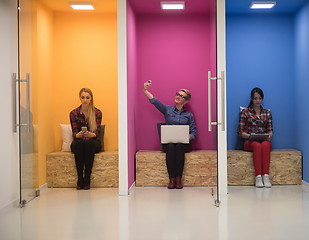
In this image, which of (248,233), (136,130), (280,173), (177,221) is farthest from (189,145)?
(248,233)

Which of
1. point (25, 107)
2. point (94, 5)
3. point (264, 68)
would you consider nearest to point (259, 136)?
point (264, 68)

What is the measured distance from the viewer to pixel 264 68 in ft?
20.8

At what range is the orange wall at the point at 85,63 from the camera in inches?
249

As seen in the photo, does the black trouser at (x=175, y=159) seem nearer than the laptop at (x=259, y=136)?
Yes

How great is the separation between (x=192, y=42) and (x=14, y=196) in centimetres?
321

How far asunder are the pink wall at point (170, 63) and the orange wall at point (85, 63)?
1.25 feet

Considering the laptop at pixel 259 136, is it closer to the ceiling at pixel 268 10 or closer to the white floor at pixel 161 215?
the white floor at pixel 161 215

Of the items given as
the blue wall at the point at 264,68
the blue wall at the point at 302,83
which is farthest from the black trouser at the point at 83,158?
the blue wall at the point at 302,83

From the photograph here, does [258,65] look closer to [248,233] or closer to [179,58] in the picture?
[179,58]

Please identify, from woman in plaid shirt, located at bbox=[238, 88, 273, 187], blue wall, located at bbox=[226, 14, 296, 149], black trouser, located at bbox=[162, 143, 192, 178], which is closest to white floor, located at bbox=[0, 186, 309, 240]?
black trouser, located at bbox=[162, 143, 192, 178]

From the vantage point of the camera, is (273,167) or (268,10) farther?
(268,10)

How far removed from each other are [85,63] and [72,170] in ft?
5.10

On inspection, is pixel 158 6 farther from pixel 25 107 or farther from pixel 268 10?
pixel 25 107

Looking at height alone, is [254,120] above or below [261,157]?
above
